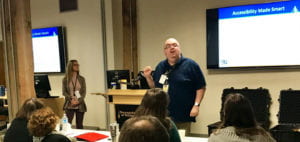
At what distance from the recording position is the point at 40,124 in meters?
1.94

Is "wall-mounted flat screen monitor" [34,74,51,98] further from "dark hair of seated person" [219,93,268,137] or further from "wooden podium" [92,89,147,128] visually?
"dark hair of seated person" [219,93,268,137]

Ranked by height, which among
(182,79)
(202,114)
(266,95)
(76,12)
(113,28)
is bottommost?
(202,114)

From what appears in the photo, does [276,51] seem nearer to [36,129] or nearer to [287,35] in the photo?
[287,35]

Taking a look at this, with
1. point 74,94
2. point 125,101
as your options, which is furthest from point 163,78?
point 74,94

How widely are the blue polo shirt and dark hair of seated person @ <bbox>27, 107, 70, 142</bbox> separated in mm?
1202

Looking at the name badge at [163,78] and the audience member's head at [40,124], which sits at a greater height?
the name badge at [163,78]

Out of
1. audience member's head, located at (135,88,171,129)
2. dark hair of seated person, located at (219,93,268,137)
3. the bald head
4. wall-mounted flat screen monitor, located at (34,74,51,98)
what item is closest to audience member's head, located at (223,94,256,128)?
dark hair of seated person, located at (219,93,268,137)

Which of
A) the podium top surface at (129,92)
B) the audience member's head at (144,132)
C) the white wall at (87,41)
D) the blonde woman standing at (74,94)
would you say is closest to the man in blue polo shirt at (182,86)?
the podium top surface at (129,92)

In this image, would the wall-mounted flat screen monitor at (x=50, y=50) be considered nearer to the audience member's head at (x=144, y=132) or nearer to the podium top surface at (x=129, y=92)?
the podium top surface at (x=129, y=92)

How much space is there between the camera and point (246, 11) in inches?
158

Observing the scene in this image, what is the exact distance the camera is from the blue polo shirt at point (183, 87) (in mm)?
2785

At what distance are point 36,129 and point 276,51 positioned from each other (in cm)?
332

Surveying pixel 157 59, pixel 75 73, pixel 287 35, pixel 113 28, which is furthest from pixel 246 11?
pixel 75 73

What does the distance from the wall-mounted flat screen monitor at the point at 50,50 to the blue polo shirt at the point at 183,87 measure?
3.30m
